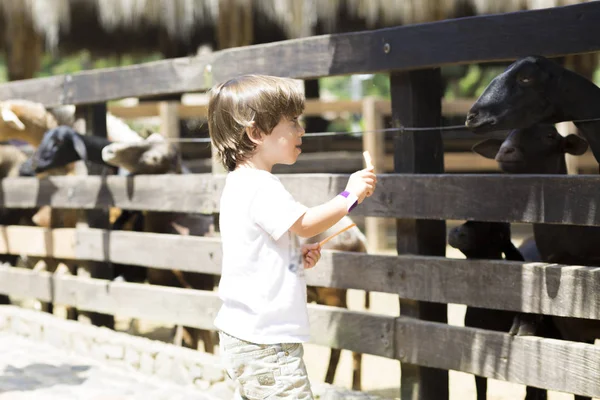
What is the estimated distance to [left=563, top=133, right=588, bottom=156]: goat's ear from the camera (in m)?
4.01

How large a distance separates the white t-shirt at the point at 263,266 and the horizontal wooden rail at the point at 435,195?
1.26 metres

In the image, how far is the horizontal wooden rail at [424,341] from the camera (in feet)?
11.9

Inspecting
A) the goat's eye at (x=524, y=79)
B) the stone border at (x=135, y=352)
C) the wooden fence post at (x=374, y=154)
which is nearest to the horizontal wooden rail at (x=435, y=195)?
the goat's eye at (x=524, y=79)

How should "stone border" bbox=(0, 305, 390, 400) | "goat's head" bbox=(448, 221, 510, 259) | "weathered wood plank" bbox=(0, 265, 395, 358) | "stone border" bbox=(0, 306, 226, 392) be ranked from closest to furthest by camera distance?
"goat's head" bbox=(448, 221, 510, 259) < "weathered wood plank" bbox=(0, 265, 395, 358) < "stone border" bbox=(0, 305, 390, 400) < "stone border" bbox=(0, 306, 226, 392)

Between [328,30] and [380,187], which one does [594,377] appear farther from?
[328,30]

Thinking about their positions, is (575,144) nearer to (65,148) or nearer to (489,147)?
(489,147)

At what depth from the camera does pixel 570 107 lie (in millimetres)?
3764

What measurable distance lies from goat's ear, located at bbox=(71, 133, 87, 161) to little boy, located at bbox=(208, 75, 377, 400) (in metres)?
3.60

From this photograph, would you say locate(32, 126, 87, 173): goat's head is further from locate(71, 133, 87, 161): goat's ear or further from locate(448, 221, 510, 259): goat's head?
locate(448, 221, 510, 259): goat's head

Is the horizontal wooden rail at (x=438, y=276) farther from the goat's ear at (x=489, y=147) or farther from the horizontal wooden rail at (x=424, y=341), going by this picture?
the goat's ear at (x=489, y=147)

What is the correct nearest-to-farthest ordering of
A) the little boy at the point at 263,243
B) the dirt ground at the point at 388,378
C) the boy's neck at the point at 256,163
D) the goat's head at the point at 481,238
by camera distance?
the little boy at the point at 263,243 → the boy's neck at the point at 256,163 → the goat's head at the point at 481,238 → the dirt ground at the point at 388,378

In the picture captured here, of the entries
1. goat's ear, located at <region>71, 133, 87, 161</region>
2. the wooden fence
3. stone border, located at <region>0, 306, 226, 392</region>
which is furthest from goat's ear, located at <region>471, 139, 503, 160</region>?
goat's ear, located at <region>71, 133, 87, 161</region>

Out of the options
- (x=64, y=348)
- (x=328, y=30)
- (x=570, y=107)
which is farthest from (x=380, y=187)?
(x=328, y=30)

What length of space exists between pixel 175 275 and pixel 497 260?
2.85 meters
